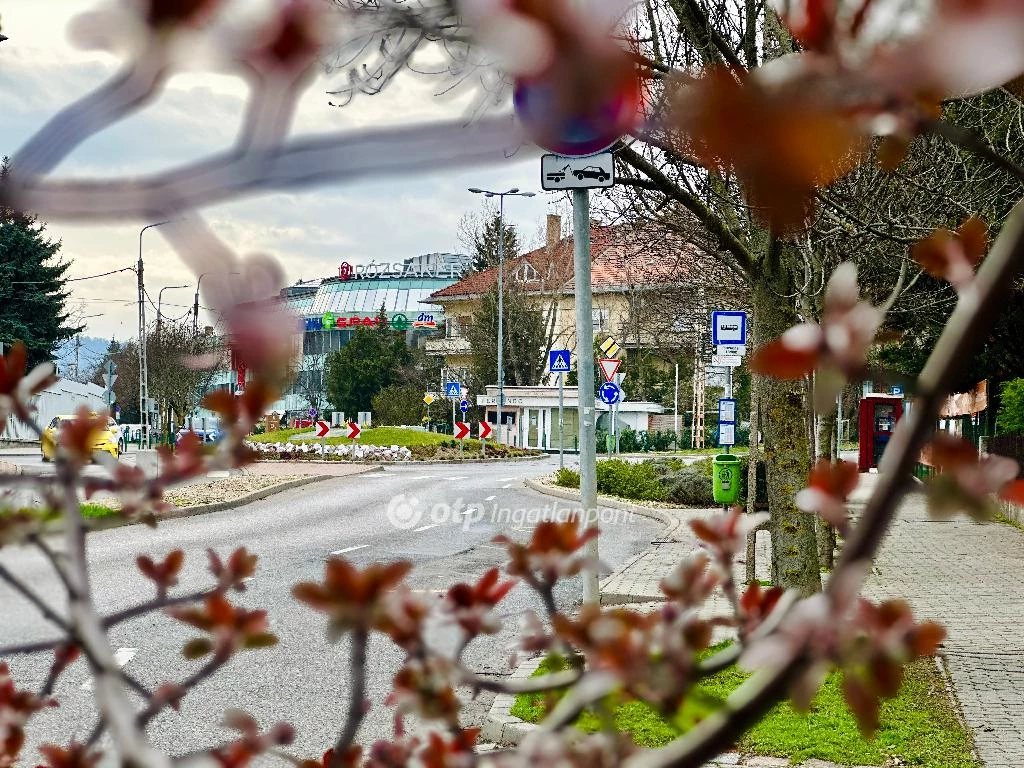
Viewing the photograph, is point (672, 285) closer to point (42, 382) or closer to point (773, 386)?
point (773, 386)

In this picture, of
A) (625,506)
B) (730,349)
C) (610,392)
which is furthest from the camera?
(610,392)

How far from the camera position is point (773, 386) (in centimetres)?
782

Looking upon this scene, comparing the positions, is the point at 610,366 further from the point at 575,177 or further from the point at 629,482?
the point at 575,177

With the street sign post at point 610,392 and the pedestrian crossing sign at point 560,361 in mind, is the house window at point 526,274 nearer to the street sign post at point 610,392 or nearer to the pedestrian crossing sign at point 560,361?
the pedestrian crossing sign at point 560,361

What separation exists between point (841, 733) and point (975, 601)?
5.34 m

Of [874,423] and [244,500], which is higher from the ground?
[874,423]

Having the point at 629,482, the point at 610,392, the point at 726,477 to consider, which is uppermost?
the point at 610,392

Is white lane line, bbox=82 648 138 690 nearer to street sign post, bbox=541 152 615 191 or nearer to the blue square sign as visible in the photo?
street sign post, bbox=541 152 615 191

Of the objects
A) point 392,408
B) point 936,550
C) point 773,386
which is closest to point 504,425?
point 392,408

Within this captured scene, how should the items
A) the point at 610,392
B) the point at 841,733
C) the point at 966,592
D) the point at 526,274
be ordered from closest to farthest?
the point at 841,733 < the point at 966,592 < the point at 610,392 < the point at 526,274

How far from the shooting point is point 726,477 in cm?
1506

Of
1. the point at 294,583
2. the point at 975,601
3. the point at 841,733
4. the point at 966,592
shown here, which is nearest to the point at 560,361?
A: the point at 966,592

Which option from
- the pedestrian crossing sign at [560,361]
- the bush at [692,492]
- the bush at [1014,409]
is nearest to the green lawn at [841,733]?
the bush at [1014,409]

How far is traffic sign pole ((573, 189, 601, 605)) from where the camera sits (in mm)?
7976
